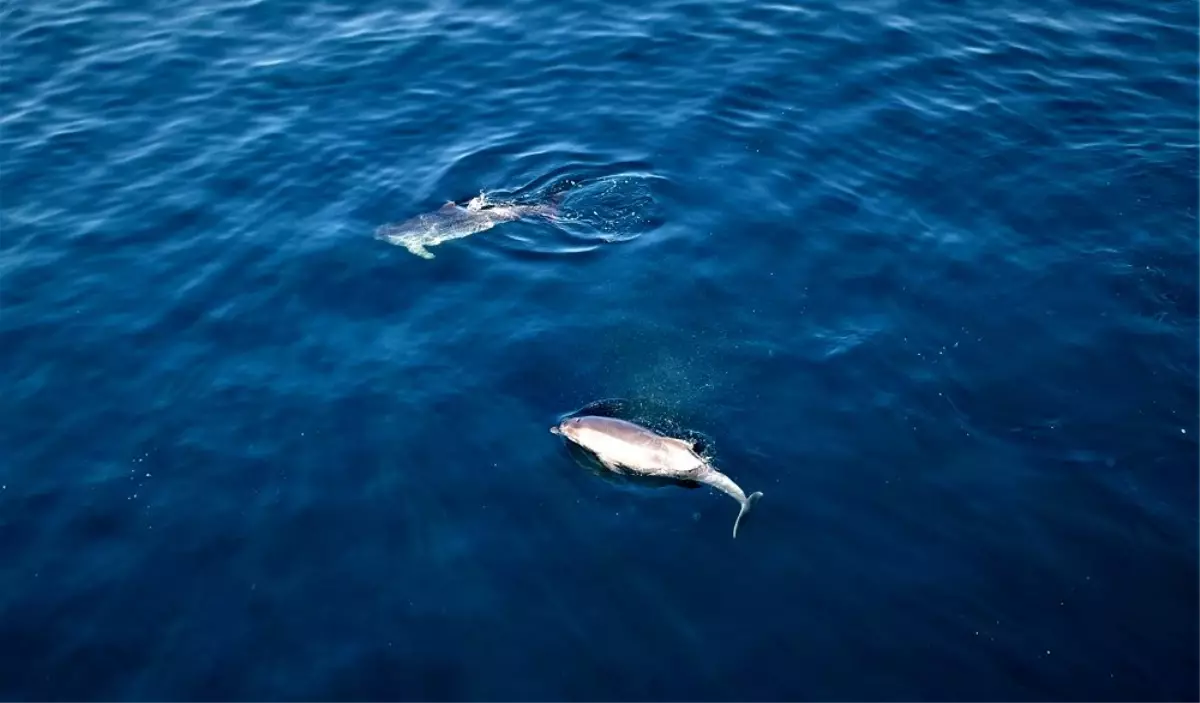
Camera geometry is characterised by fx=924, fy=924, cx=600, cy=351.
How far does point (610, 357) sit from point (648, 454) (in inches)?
124

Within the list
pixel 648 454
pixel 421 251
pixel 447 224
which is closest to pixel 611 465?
pixel 648 454

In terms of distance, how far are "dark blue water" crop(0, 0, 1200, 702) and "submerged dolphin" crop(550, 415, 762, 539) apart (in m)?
0.37

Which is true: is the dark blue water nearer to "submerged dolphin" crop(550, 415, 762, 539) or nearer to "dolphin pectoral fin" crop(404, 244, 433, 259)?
"submerged dolphin" crop(550, 415, 762, 539)

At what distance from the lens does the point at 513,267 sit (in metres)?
19.6

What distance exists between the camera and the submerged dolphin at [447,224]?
20.0m

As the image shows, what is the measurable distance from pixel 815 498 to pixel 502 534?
5.05m

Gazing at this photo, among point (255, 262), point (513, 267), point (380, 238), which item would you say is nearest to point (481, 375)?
point (513, 267)

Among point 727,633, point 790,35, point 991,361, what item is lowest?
point 727,633

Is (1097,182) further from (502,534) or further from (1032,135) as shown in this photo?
(502,534)

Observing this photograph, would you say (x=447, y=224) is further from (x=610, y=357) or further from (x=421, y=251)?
(x=610, y=357)

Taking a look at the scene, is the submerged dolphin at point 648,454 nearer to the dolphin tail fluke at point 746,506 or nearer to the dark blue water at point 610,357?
the dolphin tail fluke at point 746,506

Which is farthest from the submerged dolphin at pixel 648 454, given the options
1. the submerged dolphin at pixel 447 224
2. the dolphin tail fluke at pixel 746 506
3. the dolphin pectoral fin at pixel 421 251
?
the submerged dolphin at pixel 447 224

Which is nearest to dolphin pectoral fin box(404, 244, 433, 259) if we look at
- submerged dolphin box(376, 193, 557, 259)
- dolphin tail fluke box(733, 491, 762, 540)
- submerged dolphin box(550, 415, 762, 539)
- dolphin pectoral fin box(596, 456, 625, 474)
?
submerged dolphin box(376, 193, 557, 259)

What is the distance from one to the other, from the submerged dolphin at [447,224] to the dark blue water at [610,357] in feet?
1.35
